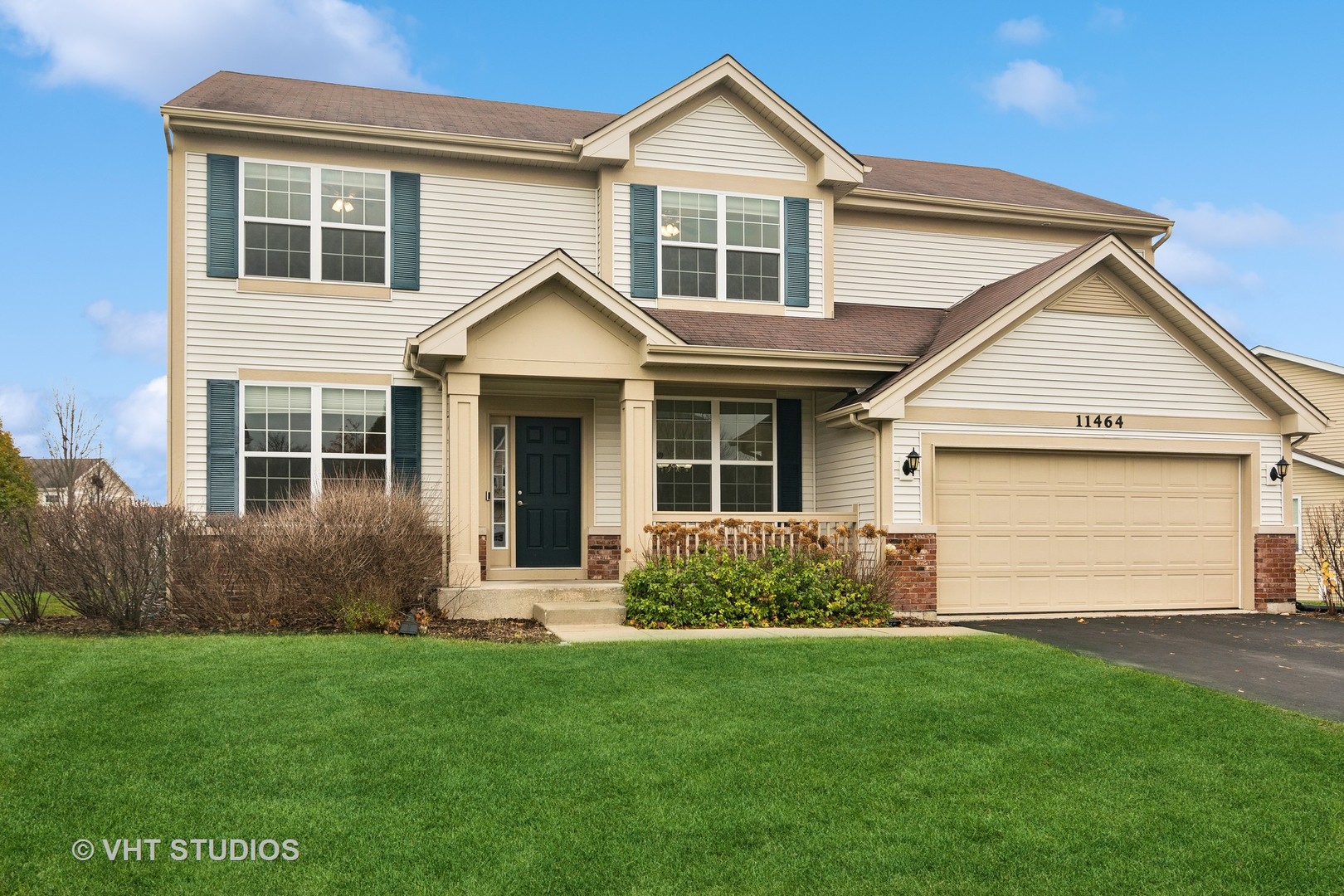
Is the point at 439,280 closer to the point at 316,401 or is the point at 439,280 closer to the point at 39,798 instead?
the point at 316,401

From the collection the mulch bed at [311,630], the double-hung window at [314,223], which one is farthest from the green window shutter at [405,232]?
the mulch bed at [311,630]

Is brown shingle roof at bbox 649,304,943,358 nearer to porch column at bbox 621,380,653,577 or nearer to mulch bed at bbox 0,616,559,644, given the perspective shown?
porch column at bbox 621,380,653,577

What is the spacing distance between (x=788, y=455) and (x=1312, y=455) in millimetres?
16108

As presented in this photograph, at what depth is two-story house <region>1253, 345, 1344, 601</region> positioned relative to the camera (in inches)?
949

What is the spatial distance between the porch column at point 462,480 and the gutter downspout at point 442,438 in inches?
3.6

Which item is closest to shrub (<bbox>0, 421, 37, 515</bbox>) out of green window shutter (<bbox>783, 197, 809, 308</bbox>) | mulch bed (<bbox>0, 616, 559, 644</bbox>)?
mulch bed (<bbox>0, 616, 559, 644</bbox>)

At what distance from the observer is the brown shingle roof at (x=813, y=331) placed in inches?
556

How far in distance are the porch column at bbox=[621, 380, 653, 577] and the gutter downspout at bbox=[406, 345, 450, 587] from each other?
2.17m

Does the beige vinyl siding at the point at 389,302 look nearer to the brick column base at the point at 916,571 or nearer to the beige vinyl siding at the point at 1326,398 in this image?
the brick column base at the point at 916,571

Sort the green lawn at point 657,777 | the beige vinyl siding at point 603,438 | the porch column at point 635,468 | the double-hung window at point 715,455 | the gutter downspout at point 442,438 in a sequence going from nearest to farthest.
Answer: the green lawn at point 657,777 → the gutter downspout at point 442,438 → the porch column at point 635,468 → the beige vinyl siding at point 603,438 → the double-hung window at point 715,455

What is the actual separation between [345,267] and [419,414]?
2.17 m

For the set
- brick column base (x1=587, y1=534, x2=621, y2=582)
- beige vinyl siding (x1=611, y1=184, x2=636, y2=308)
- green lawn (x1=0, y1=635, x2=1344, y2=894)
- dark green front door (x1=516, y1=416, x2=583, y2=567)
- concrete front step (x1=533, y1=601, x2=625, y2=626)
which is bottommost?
green lawn (x1=0, y1=635, x2=1344, y2=894)

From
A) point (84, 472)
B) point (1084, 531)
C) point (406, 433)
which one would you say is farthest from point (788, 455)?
point (84, 472)

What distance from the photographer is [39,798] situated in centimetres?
549
